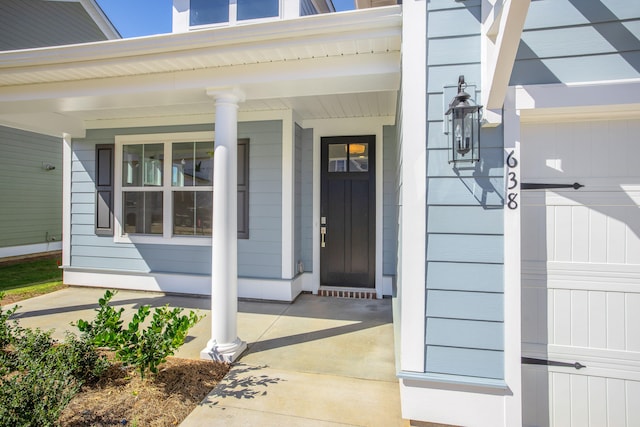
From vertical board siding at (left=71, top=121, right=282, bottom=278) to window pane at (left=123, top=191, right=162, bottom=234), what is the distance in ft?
0.83

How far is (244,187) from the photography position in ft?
14.7

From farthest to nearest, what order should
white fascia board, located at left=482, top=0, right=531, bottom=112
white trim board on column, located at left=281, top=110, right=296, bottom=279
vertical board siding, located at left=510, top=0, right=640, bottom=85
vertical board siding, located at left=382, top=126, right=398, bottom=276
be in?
vertical board siding, located at left=382, top=126, right=398, bottom=276, white trim board on column, located at left=281, top=110, right=296, bottom=279, vertical board siding, located at left=510, top=0, right=640, bottom=85, white fascia board, located at left=482, top=0, right=531, bottom=112

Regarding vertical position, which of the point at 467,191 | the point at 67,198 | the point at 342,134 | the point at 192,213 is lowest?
the point at 192,213

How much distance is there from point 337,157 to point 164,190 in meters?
2.57

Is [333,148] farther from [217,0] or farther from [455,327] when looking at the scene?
[455,327]

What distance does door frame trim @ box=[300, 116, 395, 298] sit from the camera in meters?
4.51

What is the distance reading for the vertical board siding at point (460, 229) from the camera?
1.93m

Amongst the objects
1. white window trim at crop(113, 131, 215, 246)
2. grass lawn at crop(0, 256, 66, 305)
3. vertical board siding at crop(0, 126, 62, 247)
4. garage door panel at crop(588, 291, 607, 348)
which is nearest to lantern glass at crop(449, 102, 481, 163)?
garage door panel at crop(588, 291, 607, 348)

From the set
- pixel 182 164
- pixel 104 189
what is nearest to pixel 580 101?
pixel 182 164

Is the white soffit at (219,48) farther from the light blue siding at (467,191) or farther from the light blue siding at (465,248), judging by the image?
the light blue siding at (465,248)

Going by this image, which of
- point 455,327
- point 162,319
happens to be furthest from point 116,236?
point 455,327

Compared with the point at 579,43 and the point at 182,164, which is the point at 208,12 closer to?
the point at 182,164

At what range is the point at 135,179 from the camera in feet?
16.2

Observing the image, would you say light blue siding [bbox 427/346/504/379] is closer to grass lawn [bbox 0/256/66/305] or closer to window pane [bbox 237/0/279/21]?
window pane [bbox 237/0/279/21]
